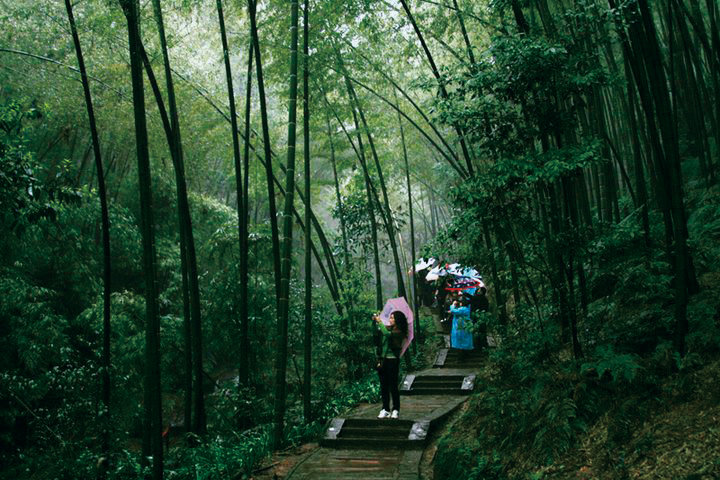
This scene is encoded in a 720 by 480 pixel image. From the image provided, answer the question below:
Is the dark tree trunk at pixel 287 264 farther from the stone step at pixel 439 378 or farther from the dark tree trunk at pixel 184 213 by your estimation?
the stone step at pixel 439 378

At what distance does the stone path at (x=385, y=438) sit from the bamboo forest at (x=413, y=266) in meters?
0.03

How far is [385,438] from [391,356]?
727 millimetres

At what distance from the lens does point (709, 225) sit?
506cm

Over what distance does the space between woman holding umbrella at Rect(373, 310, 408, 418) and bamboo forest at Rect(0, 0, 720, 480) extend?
0.02m

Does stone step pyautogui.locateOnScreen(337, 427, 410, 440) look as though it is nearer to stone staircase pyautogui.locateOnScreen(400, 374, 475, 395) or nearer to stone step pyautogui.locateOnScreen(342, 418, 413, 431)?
stone step pyautogui.locateOnScreen(342, 418, 413, 431)

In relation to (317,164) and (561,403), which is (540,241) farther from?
(317,164)

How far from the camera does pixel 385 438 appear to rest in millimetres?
5086

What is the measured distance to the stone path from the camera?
14.4ft

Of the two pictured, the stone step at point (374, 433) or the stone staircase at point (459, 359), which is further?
the stone staircase at point (459, 359)

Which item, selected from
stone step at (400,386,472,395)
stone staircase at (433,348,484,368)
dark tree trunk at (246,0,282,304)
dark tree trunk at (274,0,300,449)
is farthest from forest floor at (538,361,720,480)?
stone staircase at (433,348,484,368)

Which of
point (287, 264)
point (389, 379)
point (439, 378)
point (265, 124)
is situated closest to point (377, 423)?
point (389, 379)

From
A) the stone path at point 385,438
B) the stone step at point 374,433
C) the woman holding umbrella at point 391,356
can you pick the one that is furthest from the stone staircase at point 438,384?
the stone step at point 374,433

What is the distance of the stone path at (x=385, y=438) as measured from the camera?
4375 millimetres

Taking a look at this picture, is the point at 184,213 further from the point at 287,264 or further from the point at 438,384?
the point at 438,384
